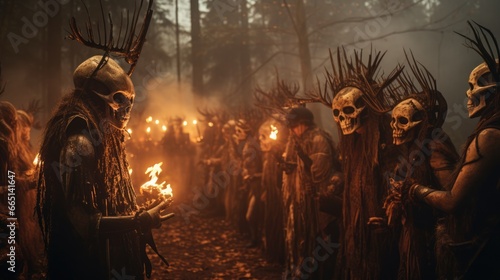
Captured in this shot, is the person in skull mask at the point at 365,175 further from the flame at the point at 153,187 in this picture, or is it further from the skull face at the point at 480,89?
the flame at the point at 153,187

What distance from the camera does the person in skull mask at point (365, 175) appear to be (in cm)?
→ 461

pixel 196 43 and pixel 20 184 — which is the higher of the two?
pixel 196 43

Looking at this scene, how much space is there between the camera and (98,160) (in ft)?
10.6

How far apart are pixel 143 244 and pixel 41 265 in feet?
15.5

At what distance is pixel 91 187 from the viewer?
3025 mm

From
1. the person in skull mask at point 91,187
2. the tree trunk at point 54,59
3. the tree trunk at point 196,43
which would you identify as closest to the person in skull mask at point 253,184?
the person in skull mask at point 91,187

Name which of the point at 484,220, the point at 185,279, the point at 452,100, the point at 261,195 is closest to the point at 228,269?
the point at 185,279

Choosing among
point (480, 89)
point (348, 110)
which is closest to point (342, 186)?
point (348, 110)

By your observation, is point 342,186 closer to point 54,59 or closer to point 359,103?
point 359,103

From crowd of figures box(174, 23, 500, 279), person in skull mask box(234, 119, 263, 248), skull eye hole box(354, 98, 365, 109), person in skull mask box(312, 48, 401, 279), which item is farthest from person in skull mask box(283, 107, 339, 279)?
person in skull mask box(234, 119, 263, 248)

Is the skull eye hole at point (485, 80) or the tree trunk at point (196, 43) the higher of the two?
the tree trunk at point (196, 43)

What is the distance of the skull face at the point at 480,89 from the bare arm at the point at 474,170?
1.30ft

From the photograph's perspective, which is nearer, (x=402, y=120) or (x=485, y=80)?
(x=485, y=80)

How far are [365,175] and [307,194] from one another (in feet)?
4.54
